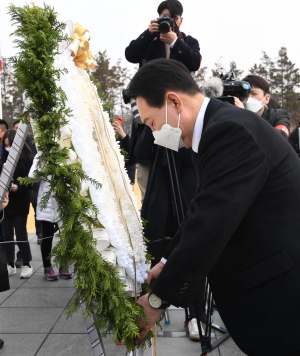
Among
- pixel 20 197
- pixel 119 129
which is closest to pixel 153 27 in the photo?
pixel 119 129

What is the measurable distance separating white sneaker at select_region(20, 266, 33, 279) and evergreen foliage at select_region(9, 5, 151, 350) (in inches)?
146

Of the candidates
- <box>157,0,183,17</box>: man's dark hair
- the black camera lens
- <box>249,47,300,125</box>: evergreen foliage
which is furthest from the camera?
<box>249,47,300,125</box>: evergreen foliage

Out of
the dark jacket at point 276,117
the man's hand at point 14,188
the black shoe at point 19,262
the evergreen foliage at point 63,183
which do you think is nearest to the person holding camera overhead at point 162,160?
the dark jacket at point 276,117

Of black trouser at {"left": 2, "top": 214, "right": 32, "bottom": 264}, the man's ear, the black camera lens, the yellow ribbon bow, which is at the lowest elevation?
black trouser at {"left": 2, "top": 214, "right": 32, "bottom": 264}

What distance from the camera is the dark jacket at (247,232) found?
5.21 feet

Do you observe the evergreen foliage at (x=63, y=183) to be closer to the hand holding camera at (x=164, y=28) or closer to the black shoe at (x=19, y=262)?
the hand holding camera at (x=164, y=28)

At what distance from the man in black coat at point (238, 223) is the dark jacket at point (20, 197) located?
3934mm

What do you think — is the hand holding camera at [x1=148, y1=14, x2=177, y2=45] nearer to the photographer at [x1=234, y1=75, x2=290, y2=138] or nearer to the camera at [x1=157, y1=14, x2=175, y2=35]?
the camera at [x1=157, y1=14, x2=175, y2=35]

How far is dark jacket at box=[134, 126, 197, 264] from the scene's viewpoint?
143 inches

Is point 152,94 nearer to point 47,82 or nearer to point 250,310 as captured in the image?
point 47,82

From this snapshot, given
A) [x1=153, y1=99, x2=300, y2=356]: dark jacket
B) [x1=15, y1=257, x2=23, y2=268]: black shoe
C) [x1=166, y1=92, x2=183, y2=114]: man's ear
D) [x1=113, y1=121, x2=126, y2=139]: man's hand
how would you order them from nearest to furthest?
[x1=153, y1=99, x2=300, y2=356]: dark jacket < [x1=166, y1=92, x2=183, y2=114]: man's ear < [x1=113, y1=121, x2=126, y2=139]: man's hand < [x1=15, y1=257, x2=23, y2=268]: black shoe

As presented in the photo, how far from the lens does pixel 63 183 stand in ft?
6.34

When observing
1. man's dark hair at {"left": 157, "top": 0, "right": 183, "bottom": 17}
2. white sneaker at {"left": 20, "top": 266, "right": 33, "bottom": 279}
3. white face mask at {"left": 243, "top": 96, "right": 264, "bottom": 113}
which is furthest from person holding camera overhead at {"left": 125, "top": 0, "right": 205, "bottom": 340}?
white sneaker at {"left": 20, "top": 266, "right": 33, "bottom": 279}

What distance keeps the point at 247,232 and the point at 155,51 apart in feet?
8.27
